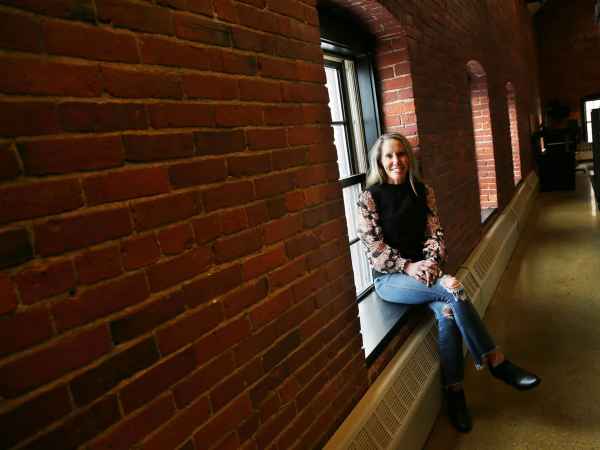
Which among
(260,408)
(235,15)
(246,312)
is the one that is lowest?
(260,408)

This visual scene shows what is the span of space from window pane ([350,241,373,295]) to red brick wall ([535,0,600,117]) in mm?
14822

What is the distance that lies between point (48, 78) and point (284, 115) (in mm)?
834

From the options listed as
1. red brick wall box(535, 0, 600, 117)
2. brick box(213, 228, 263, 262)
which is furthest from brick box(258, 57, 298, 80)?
red brick wall box(535, 0, 600, 117)

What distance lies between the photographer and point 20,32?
835 millimetres

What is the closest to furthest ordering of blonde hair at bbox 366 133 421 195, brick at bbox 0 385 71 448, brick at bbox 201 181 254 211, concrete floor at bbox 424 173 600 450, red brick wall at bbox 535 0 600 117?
brick at bbox 0 385 71 448, brick at bbox 201 181 254 211, concrete floor at bbox 424 173 600 450, blonde hair at bbox 366 133 421 195, red brick wall at bbox 535 0 600 117

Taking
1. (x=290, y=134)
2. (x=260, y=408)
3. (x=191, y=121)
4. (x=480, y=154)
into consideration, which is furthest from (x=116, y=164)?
(x=480, y=154)

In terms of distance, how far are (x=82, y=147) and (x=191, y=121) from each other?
0.33m

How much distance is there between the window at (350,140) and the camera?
282cm

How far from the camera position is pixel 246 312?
135 cm

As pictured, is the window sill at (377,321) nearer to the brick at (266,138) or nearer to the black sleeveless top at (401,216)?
the black sleeveless top at (401,216)

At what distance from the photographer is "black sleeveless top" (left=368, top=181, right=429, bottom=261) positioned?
102 inches

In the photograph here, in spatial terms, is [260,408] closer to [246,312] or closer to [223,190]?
[246,312]

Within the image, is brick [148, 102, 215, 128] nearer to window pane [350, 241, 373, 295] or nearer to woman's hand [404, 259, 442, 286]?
woman's hand [404, 259, 442, 286]

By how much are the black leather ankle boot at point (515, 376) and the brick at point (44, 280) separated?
249cm
